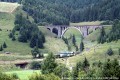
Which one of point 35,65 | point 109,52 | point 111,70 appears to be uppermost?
point 111,70

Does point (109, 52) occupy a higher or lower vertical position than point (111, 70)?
lower

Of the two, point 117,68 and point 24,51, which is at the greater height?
point 117,68

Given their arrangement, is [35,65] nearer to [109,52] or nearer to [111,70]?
[109,52]

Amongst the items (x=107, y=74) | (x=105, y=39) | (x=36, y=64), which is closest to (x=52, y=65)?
(x=107, y=74)

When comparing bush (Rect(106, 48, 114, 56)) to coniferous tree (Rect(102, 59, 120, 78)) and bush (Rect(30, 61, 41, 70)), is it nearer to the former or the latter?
bush (Rect(30, 61, 41, 70))

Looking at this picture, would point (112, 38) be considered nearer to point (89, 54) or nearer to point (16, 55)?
point (89, 54)

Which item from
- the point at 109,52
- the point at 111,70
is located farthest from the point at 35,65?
the point at 111,70

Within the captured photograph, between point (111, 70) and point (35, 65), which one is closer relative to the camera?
point (111, 70)

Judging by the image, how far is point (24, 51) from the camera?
7229 inches

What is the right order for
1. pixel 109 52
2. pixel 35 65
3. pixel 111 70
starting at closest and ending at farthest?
pixel 111 70 → pixel 35 65 → pixel 109 52

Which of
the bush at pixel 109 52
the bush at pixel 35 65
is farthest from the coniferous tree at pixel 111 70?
the bush at pixel 109 52

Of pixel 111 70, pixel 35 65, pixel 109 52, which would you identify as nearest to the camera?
pixel 111 70

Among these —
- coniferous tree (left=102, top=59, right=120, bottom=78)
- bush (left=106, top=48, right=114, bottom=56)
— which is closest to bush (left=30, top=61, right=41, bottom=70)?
bush (left=106, top=48, right=114, bottom=56)

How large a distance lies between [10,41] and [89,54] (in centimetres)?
5009
